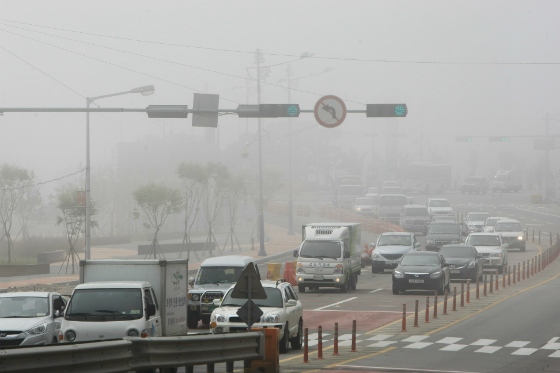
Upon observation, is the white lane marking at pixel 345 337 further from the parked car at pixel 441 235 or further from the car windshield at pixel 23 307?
the parked car at pixel 441 235

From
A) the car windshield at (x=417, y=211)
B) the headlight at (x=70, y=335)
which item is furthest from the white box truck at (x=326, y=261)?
the car windshield at (x=417, y=211)

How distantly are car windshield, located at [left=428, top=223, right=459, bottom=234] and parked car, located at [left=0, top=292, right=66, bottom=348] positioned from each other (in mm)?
29469

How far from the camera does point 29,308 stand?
15.1 metres

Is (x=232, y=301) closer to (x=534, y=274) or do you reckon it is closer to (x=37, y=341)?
(x=37, y=341)

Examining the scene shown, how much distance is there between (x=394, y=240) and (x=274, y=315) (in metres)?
20.8

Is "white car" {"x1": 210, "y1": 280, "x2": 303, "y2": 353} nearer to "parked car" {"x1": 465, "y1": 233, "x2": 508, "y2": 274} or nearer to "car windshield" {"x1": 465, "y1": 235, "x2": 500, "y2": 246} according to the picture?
"parked car" {"x1": 465, "y1": 233, "x2": 508, "y2": 274}

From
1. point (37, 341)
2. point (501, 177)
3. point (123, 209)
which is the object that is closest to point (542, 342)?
point (37, 341)

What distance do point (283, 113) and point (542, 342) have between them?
8.26m

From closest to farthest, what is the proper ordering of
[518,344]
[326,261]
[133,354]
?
[133,354], [518,344], [326,261]

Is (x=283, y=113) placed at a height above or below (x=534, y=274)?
above

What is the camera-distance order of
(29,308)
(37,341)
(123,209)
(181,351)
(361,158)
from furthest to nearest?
1. (361,158)
2. (123,209)
3. (29,308)
4. (37,341)
5. (181,351)

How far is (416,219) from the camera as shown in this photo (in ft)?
172

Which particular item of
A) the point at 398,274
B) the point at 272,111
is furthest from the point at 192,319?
the point at 398,274

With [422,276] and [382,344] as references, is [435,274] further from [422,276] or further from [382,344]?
[382,344]
